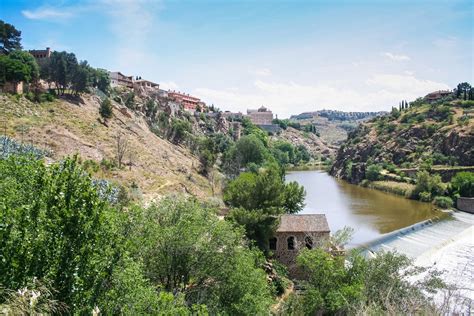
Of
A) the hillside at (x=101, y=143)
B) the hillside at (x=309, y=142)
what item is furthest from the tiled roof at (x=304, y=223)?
the hillside at (x=309, y=142)

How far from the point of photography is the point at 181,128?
85.2 meters

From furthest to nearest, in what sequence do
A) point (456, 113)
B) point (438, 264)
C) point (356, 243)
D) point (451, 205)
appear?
point (456, 113) → point (451, 205) → point (356, 243) → point (438, 264)

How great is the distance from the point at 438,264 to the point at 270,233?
1581 centimetres

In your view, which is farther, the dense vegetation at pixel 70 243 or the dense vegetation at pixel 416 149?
the dense vegetation at pixel 416 149

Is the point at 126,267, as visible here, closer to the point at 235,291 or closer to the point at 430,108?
the point at 235,291

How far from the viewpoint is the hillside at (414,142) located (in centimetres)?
8219

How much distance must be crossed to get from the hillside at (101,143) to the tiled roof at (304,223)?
62.5 ft

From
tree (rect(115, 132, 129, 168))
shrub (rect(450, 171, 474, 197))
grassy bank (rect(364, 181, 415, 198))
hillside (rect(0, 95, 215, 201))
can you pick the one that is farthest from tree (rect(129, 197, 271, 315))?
grassy bank (rect(364, 181, 415, 198))

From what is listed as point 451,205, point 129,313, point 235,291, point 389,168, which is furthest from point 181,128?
point 129,313

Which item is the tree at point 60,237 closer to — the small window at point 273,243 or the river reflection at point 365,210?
the small window at point 273,243

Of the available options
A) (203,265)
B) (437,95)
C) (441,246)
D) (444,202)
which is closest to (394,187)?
(444,202)

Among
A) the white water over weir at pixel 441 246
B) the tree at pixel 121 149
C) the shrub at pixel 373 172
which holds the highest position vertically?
the tree at pixel 121 149

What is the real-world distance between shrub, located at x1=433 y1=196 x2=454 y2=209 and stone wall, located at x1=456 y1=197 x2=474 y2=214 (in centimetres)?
107

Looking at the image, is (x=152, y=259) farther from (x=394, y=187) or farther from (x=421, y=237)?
(x=394, y=187)
